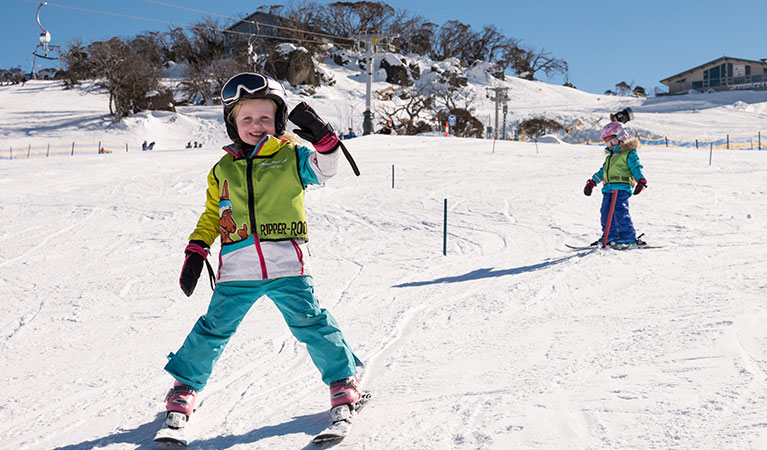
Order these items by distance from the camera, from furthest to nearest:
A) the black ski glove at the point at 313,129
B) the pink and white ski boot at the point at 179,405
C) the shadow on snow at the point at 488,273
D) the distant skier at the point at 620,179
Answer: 1. the distant skier at the point at 620,179
2. the shadow on snow at the point at 488,273
3. the pink and white ski boot at the point at 179,405
4. the black ski glove at the point at 313,129

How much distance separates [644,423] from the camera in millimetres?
2273

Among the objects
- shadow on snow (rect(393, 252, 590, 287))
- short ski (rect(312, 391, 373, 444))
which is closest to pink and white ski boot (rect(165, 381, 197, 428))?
short ski (rect(312, 391, 373, 444))

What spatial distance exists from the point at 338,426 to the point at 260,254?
0.85 metres

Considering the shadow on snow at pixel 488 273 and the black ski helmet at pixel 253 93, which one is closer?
the black ski helmet at pixel 253 93

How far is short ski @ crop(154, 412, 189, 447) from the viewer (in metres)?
2.48

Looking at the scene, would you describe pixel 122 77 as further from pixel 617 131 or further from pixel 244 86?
pixel 244 86

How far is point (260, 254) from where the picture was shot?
2.65 m

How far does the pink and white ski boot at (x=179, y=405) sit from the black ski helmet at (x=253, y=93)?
1.23m

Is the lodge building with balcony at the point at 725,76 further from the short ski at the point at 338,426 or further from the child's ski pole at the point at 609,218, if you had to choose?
the short ski at the point at 338,426

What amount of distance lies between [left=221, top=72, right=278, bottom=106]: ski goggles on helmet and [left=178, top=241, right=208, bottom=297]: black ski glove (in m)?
0.73

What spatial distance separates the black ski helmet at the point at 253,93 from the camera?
2.66 m

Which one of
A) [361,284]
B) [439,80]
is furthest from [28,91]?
[361,284]

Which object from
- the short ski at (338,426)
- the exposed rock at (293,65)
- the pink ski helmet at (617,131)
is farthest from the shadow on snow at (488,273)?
the exposed rock at (293,65)

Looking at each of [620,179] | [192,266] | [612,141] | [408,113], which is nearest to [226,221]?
[192,266]
